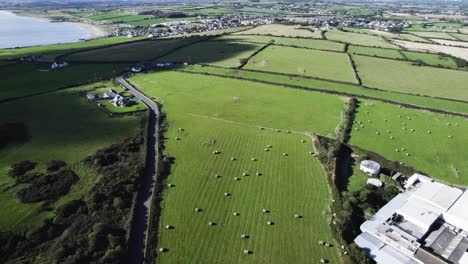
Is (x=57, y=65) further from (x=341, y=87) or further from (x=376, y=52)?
(x=376, y=52)

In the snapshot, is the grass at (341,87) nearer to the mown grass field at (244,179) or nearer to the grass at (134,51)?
the mown grass field at (244,179)

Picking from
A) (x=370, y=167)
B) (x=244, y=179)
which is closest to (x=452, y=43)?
(x=370, y=167)

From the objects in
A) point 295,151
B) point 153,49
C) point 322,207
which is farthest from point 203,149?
point 153,49

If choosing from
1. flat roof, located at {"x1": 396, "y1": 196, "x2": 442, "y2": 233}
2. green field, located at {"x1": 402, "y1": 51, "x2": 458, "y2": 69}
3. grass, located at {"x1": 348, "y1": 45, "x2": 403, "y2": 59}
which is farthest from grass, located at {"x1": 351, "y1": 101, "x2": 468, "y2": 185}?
grass, located at {"x1": 348, "y1": 45, "x2": 403, "y2": 59}

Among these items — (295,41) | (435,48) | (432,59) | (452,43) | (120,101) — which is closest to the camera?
(120,101)

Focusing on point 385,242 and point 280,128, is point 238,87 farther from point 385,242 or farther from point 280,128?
point 385,242

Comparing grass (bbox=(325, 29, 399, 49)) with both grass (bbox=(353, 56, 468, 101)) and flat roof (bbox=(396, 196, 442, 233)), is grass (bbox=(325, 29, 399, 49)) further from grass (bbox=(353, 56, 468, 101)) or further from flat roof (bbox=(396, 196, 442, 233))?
flat roof (bbox=(396, 196, 442, 233))
